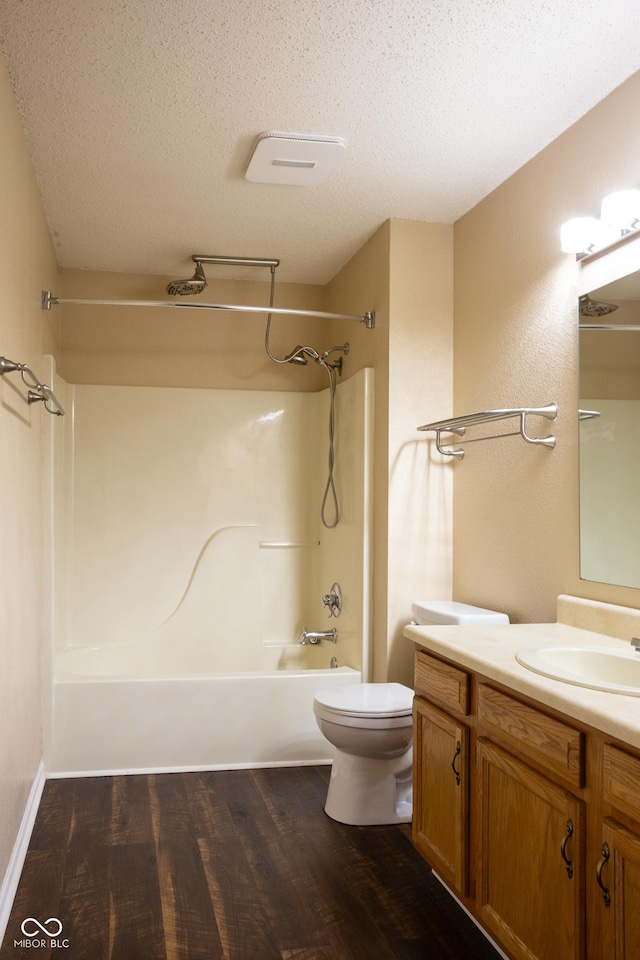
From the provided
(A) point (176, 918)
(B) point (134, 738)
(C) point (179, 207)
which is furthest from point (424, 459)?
(A) point (176, 918)

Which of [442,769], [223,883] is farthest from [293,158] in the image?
[223,883]

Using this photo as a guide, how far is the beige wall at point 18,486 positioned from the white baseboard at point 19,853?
0.16 ft

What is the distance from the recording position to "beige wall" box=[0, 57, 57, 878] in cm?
228

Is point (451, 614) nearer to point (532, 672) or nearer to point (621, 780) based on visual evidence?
point (532, 672)

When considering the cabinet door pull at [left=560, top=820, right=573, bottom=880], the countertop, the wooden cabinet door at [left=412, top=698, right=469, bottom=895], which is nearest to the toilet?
the wooden cabinet door at [left=412, top=698, right=469, bottom=895]

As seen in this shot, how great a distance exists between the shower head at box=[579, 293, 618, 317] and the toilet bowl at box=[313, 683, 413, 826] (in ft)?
4.87

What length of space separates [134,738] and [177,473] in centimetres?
148

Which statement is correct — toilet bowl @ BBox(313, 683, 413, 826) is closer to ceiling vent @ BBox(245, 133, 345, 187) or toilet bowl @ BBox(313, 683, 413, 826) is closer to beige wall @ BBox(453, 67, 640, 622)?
beige wall @ BBox(453, 67, 640, 622)

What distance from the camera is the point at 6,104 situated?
2.26 metres

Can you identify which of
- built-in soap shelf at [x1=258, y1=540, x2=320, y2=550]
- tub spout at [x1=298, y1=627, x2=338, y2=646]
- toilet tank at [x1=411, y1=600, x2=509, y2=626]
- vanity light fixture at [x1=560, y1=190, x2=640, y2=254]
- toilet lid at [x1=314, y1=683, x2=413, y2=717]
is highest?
vanity light fixture at [x1=560, y1=190, x2=640, y2=254]

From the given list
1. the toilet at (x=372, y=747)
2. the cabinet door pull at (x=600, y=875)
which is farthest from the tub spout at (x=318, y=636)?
the cabinet door pull at (x=600, y=875)

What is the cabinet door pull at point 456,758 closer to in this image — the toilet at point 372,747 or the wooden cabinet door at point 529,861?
the wooden cabinet door at point 529,861

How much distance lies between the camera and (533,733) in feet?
5.64

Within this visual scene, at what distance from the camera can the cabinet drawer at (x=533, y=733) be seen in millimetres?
1565
